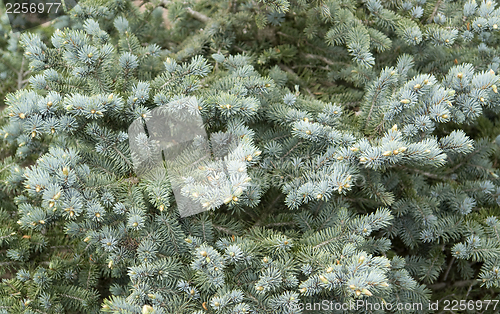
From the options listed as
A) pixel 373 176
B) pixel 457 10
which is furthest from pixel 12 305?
pixel 457 10

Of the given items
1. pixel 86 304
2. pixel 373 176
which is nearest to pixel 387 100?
pixel 373 176

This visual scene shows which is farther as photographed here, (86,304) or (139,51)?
(139,51)

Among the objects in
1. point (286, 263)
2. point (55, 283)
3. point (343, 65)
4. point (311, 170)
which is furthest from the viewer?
point (343, 65)

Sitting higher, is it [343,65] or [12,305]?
[343,65]

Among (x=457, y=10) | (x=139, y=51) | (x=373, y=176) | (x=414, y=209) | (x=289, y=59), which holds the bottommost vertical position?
(x=414, y=209)

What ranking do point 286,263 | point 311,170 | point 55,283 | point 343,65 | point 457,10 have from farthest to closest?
point 343,65
point 457,10
point 55,283
point 311,170
point 286,263

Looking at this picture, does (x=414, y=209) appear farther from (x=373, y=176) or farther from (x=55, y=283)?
(x=55, y=283)
